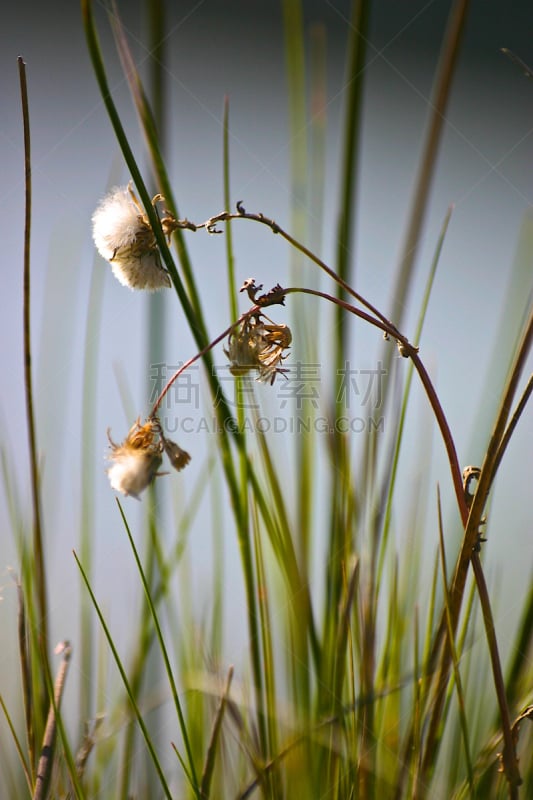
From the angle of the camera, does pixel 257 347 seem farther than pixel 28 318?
Yes

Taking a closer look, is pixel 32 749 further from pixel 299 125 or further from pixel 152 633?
pixel 299 125

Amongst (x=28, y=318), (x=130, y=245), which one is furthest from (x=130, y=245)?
(x=28, y=318)

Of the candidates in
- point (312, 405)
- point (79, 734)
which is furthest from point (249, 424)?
point (79, 734)

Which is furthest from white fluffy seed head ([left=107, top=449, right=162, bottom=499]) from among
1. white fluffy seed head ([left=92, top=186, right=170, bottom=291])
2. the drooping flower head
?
white fluffy seed head ([left=92, top=186, right=170, bottom=291])

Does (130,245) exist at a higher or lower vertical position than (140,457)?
higher

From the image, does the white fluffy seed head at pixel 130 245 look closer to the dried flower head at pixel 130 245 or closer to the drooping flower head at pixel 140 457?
the dried flower head at pixel 130 245

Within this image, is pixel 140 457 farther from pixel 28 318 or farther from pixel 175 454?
pixel 28 318

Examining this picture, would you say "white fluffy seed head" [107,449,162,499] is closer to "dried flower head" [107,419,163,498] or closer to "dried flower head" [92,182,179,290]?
"dried flower head" [107,419,163,498]

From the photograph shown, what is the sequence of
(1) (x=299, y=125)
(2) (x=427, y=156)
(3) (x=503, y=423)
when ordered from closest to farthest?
(3) (x=503, y=423), (2) (x=427, y=156), (1) (x=299, y=125)
